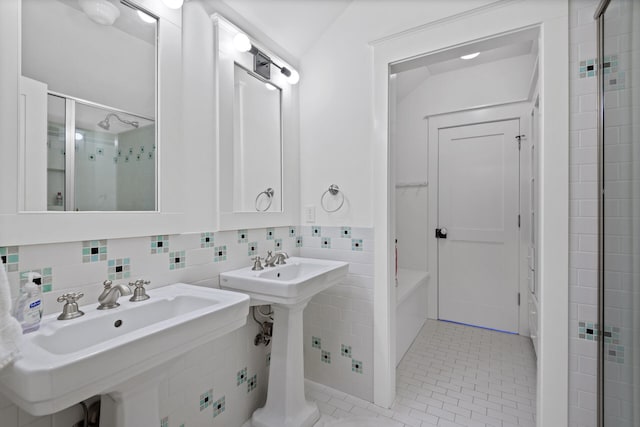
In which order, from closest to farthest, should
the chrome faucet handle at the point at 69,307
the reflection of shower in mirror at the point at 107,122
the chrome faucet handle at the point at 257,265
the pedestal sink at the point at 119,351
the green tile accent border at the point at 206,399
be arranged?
the pedestal sink at the point at 119,351, the chrome faucet handle at the point at 69,307, the reflection of shower in mirror at the point at 107,122, the green tile accent border at the point at 206,399, the chrome faucet handle at the point at 257,265

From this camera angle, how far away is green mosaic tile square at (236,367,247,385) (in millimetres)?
1728

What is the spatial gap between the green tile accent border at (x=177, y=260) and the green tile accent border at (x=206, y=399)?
0.66 meters

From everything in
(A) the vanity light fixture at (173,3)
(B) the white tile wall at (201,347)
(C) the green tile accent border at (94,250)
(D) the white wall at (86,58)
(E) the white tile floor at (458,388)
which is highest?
(A) the vanity light fixture at (173,3)

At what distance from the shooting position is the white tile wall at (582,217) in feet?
4.50

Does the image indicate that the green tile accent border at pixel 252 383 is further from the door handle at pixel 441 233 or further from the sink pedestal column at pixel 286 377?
the door handle at pixel 441 233

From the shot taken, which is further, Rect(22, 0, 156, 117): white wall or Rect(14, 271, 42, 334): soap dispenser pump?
Rect(22, 0, 156, 117): white wall

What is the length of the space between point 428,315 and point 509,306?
784 millimetres

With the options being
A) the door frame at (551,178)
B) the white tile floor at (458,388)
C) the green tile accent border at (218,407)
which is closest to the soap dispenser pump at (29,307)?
the green tile accent border at (218,407)

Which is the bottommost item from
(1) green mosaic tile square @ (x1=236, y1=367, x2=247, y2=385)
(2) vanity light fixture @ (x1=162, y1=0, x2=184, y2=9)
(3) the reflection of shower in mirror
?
(1) green mosaic tile square @ (x1=236, y1=367, x2=247, y2=385)

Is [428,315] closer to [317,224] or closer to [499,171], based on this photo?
[499,171]

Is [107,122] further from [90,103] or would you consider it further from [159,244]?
[159,244]

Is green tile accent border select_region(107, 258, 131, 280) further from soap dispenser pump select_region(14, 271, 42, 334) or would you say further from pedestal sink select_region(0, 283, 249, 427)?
soap dispenser pump select_region(14, 271, 42, 334)

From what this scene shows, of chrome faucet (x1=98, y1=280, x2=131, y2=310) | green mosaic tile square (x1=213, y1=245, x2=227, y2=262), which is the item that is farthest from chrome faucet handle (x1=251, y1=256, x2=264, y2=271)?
chrome faucet (x1=98, y1=280, x2=131, y2=310)

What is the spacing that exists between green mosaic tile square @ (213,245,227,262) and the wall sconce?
1.09 m
